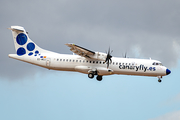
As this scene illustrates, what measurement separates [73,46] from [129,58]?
9200 mm

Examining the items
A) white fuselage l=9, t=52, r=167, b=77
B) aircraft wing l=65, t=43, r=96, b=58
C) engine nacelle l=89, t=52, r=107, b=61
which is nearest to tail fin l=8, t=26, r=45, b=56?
white fuselage l=9, t=52, r=167, b=77

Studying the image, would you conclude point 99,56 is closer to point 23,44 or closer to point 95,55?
point 95,55

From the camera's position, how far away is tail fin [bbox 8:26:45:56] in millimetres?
38125

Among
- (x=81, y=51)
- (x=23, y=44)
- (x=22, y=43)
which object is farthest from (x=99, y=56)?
(x=22, y=43)

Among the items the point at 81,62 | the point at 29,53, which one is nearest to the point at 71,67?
the point at 81,62

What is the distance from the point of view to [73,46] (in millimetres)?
34188

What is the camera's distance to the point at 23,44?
126 feet

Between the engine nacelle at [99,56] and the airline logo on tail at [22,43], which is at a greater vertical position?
the airline logo on tail at [22,43]

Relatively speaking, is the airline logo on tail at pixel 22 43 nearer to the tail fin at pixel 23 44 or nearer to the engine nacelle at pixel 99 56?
the tail fin at pixel 23 44

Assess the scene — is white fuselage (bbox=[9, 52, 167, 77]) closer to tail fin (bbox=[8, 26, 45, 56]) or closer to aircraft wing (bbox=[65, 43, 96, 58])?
aircraft wing (bbox=[65, 43, 96, 58])

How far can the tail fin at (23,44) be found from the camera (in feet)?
125

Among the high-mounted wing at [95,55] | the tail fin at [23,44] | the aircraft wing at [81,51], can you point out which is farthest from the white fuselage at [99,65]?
the tail fin at [23,44]

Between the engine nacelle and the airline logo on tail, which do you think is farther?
the airline logo on tail

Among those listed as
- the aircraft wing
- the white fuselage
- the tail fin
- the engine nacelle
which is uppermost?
the tail fin
